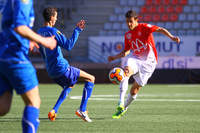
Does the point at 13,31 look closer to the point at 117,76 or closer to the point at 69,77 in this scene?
the point at 69,77

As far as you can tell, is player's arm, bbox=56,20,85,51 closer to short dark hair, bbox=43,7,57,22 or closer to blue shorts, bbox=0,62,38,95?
short dark hair, bbox=43,7,57,22

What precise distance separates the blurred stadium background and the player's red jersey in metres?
11.8

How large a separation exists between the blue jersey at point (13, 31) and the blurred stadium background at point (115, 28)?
16134 millimetres

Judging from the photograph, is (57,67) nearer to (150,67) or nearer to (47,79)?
(150,67)

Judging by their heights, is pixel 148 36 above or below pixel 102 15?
above

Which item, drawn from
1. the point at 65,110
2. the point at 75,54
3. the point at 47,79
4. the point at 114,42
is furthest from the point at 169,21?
the point at 65,110

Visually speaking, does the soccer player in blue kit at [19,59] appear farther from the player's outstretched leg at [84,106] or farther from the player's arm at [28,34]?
the player's outstretched leg at [84,106]

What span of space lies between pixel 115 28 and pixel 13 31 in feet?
72.6

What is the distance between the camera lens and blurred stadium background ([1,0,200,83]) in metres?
21.4

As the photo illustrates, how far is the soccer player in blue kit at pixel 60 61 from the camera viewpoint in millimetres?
7734

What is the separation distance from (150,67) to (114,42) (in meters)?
15.9

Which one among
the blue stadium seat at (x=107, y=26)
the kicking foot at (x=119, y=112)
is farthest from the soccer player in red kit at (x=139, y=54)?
the blue stadium seat at (x=107, y=26)

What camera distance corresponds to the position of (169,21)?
26.7 meters

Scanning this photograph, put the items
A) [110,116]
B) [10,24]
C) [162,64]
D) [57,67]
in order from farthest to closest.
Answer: [162,64]
[110,116]
[57,67]
[10,24]
